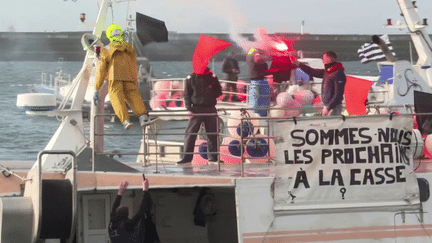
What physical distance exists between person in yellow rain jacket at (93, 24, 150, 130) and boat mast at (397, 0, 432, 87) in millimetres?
9197

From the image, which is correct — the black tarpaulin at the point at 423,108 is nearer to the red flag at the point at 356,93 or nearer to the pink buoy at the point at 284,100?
the red flag at the point at 356,93

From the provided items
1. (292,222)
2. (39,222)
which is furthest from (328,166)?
(39,222)

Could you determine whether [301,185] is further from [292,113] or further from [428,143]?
[292,113]

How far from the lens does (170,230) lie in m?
13.6

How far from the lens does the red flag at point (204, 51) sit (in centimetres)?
1359

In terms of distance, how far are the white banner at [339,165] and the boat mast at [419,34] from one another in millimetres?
8539

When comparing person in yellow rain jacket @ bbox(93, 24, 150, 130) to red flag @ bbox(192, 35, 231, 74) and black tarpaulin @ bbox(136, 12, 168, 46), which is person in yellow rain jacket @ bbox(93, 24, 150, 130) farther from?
red flag @ bbox(192, 35, 231, 74)

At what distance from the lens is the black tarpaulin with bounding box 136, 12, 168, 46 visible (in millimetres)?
13502

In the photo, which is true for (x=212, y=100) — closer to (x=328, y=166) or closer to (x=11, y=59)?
(x=328, y=166)

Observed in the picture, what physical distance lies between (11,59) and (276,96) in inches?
5295

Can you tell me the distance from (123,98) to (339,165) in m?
3.14

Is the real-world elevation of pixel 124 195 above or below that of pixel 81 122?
below

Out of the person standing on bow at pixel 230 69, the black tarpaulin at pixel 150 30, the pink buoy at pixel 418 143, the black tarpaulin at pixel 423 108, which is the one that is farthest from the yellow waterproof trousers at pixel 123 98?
the person standing on bow at pixel 230 69

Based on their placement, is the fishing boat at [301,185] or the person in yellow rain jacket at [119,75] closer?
the fishing boat at [301,185]
